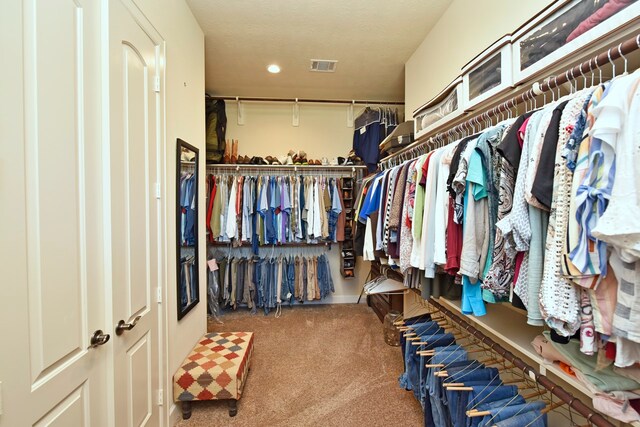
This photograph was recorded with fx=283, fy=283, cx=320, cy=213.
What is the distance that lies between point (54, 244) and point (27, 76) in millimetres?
505

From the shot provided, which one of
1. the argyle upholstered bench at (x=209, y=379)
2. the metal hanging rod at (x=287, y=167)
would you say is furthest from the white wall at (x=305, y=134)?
the argyle upholstered bench at (x=209, y=379)

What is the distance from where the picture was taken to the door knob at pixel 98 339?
108 centimetres

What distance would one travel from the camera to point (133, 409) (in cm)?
135

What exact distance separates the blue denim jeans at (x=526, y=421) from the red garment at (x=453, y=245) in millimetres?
582

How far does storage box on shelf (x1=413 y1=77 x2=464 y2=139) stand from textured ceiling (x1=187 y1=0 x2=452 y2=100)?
787 mm

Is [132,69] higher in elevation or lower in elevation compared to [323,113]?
lower

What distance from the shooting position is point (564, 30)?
1067 mm

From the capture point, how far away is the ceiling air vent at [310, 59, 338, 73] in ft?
9.83

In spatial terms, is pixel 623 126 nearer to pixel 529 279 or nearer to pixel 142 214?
pixel 529 279

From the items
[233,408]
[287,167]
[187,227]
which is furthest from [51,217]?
[287,167]

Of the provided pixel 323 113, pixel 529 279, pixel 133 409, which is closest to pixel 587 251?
pixel 529 279

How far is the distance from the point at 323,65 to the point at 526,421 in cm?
324

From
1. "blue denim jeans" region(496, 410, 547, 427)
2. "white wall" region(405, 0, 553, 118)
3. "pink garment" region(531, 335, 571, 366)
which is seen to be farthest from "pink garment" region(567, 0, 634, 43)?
"blue denim jeans" region(496, 410, 547, 427)

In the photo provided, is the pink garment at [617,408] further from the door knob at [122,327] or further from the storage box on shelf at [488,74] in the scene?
the door knob at [122,327]
